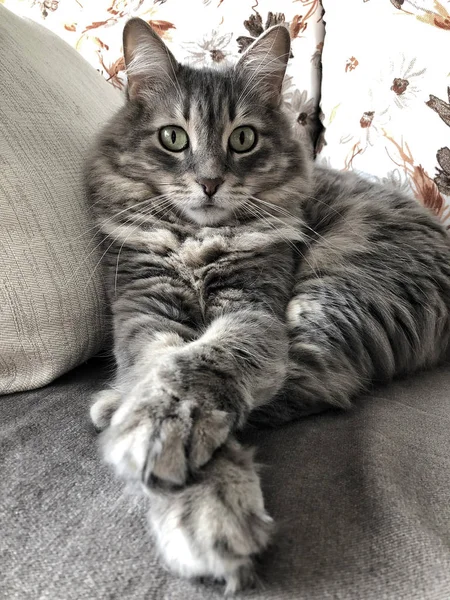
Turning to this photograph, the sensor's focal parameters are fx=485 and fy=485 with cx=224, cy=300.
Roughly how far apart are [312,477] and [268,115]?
929 millimetres

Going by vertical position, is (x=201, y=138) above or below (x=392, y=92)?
below

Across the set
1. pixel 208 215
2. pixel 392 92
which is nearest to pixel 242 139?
pixel 208 215

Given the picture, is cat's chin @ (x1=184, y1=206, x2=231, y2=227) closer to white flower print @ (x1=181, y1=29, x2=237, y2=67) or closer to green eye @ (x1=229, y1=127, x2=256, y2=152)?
green eye @ (x1=229, y1=127, x2=256, y2=152)

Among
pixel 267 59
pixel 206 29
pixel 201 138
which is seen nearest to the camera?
pixel 201 138

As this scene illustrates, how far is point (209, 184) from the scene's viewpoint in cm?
107

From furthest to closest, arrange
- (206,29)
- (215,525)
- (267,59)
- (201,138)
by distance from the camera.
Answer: (206,29)
(267,59)
(201,138)
(215,525)

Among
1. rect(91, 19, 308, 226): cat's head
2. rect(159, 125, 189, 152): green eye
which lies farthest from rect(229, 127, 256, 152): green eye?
rect(159, 125, 189, 152): green eye

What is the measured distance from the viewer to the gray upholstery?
0.57 m

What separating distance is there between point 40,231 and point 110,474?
500mm

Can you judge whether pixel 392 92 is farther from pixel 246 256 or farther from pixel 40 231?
pixel 40 231

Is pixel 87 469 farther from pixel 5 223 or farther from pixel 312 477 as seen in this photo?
pixel 5 223

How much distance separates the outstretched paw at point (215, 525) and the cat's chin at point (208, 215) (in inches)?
23.9

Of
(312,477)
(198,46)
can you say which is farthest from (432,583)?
(198,46)

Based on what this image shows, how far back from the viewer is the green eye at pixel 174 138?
1144mm
